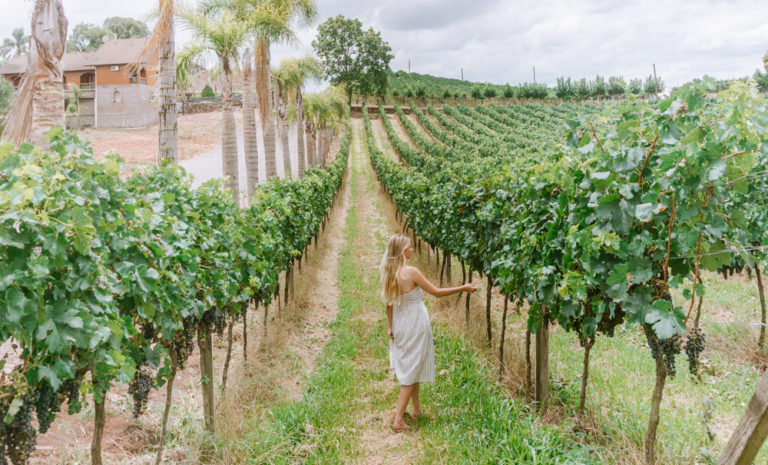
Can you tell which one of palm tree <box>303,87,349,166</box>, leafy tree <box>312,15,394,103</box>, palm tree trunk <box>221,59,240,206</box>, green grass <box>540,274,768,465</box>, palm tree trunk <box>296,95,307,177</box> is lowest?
green grass <box>540,274,768,465</box>

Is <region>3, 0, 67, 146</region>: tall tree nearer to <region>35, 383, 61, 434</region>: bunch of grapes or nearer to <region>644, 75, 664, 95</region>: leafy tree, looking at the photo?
<region>35, 383, 61, 434</region>: bunch of grapes

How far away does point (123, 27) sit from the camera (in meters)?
76.5

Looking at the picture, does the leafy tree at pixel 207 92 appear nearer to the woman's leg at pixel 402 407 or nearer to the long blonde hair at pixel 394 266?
the long blonde hair at pixel 394 266

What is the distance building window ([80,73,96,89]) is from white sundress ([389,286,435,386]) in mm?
55173

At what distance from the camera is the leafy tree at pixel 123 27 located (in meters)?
76.0

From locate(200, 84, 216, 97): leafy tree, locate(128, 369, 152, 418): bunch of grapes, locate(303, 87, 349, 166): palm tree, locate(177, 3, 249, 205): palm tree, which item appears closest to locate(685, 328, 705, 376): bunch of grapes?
locate(128, 369, 152, 418): bunch of grapes

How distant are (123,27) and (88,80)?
33.5 meters

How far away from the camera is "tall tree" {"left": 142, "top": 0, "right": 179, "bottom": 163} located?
25.3ft

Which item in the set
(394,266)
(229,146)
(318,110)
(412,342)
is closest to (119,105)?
(318,110)

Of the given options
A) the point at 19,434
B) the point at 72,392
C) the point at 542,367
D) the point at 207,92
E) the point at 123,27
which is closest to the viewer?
the point at 19,434

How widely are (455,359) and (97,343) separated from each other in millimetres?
4769

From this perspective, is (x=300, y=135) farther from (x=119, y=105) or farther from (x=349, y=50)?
(x=349, y=50)

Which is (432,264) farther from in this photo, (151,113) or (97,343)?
(151,113)

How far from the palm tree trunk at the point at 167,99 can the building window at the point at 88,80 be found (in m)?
49.8
